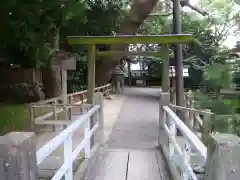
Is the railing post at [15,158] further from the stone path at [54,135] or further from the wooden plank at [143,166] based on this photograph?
the stone path at [54,135]

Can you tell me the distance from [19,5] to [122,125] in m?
4.31

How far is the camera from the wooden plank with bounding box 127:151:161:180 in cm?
382

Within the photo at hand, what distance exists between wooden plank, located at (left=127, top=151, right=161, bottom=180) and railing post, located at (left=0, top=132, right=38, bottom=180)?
246cm

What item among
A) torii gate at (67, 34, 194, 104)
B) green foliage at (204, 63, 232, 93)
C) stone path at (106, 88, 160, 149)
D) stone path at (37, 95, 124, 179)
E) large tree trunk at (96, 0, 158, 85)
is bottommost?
stone path at (106, 88, 160, 149)

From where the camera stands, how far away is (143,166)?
13.8 feet

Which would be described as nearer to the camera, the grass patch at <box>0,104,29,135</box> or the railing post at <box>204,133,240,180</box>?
the railing post at <box>204,133,240,180</box>

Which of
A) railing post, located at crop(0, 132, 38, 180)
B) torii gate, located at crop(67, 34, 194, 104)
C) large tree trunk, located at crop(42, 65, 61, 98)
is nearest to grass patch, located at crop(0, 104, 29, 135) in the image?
large tree trunk, located at crop(42, 65, 61, 98)

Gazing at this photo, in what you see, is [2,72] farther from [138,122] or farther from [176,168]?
[176,168]

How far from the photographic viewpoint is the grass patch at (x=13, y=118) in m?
8.22

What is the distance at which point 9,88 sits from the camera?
14055mm

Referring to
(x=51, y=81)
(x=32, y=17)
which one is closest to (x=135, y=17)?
(x=32, y=17)

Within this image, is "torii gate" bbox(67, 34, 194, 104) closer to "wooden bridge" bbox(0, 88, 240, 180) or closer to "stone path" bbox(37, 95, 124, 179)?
"wooden bridge" bbox(0, 88, 240, 180)

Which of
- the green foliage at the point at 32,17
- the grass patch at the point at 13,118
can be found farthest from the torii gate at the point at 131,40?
the grass patch at the point at 13,118

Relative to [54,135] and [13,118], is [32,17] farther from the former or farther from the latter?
[13,118]
